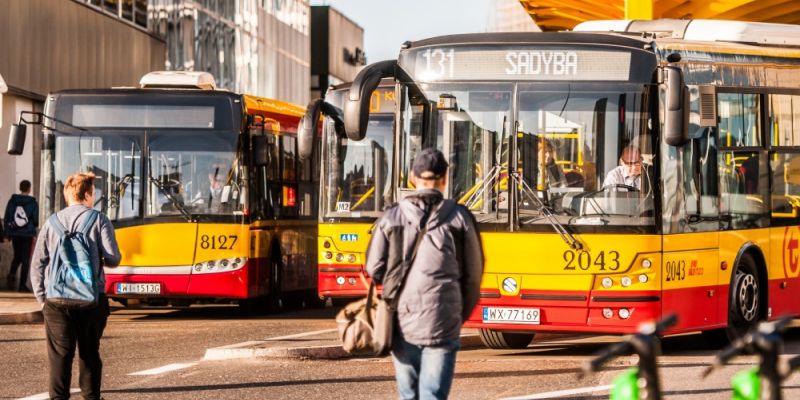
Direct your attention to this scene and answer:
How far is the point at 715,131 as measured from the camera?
15477 mm

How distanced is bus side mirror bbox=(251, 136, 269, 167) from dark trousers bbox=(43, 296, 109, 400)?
10051 mm

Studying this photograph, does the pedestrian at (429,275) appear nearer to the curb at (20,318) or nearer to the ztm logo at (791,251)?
the ztm logo at (791,251)

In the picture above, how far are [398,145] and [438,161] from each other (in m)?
6.63

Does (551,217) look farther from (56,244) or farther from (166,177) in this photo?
(166,177)

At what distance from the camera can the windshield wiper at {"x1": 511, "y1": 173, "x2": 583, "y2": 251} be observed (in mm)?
14383

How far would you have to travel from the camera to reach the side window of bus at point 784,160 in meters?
16.3

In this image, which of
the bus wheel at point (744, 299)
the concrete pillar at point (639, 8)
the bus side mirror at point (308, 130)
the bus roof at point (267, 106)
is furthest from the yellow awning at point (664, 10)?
the bus wheel at point (744, 299)

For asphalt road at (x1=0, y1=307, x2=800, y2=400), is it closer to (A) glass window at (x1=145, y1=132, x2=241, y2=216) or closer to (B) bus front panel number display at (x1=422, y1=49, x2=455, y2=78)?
(A) glass window at (x1=145, y1=132, x2=241, y2=216)

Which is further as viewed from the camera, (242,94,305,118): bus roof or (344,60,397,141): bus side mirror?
(242,94,305,118): bus roof

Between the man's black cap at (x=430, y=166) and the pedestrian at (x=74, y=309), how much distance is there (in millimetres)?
→ 3442

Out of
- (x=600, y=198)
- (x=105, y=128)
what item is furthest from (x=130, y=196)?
(x=600, y=198)

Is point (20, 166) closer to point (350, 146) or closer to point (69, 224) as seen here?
point (350, 146)

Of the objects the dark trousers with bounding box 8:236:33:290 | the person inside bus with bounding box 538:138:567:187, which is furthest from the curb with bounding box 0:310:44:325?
the person inside bus with bounding box 538:138:567:187

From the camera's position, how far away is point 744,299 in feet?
51.7
